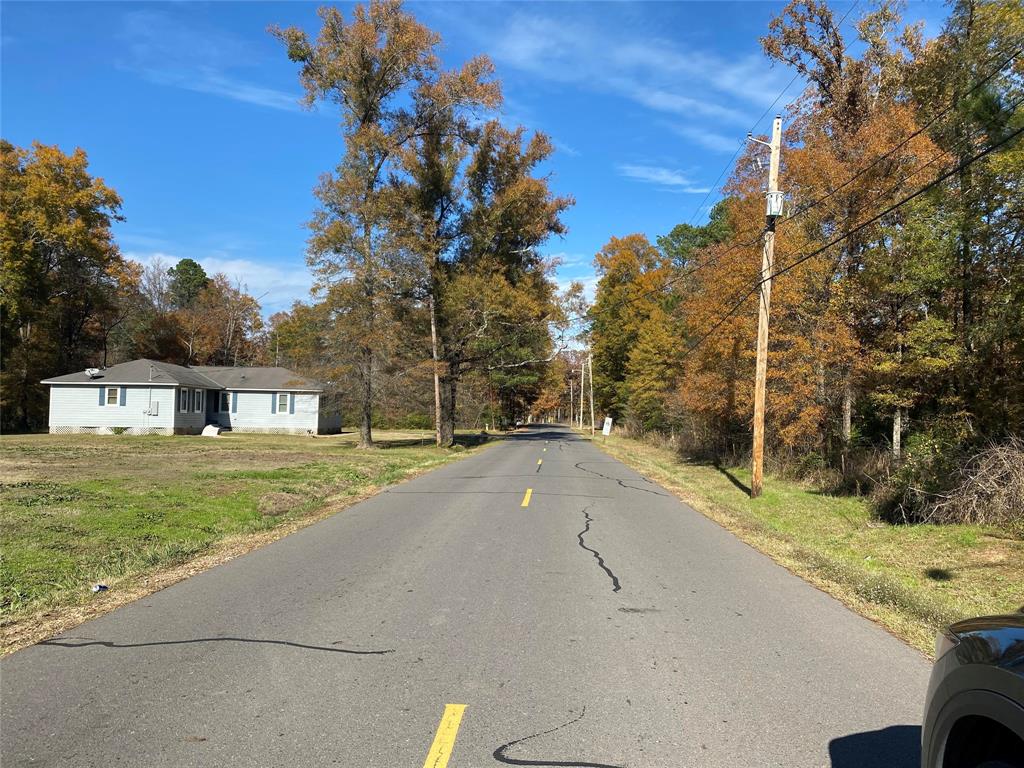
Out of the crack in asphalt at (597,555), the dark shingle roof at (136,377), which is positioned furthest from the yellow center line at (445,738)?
the dark shingle roof at (136,377)

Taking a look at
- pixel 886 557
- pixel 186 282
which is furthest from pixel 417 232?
pixel 186 282

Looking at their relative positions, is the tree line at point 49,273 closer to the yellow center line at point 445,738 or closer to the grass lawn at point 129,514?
the grass lawn at point 129,514

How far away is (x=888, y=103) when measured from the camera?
20.2 metres

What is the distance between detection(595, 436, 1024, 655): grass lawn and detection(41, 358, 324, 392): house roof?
25.2m

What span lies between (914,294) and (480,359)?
25.0 metres

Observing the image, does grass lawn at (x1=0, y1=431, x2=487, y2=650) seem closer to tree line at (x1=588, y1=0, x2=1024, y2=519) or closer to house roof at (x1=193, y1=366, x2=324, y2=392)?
tree line at (x1=588, y1=0, x2=1024, y2=519)

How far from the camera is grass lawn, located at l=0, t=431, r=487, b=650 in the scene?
22.8 ft

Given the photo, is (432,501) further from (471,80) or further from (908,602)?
(471,80)

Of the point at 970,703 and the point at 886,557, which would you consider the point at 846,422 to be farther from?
the point at 970,703

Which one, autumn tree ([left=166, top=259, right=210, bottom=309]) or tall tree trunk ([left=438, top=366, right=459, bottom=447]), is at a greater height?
autumn tree ([left=166, top=259, right=210, bottom=309])

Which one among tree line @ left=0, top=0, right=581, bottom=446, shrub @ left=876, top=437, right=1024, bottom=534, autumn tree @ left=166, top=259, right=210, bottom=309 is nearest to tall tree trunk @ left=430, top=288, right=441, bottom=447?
tree line @ left=0, top=0, right=581, bottom=446

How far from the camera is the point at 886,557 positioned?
10016mm

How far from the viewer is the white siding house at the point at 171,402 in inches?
1545

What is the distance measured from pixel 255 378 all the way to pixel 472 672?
147 ft
